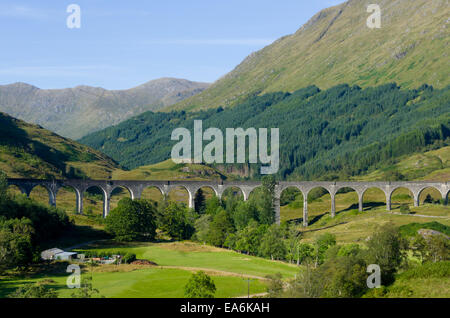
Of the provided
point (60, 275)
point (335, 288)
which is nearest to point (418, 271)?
point (335, 288)

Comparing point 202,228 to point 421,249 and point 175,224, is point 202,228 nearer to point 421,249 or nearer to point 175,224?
point 175,224

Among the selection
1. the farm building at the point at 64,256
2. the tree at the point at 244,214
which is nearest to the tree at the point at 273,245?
the tree at the point at 244,214

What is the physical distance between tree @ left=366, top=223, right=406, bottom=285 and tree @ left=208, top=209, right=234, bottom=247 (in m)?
44.7

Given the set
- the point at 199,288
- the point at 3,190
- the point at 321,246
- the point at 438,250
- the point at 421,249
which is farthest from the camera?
the point at 3,190

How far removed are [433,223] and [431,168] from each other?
93657 millimetres

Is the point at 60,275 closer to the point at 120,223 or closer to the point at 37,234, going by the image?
the point at 37,234

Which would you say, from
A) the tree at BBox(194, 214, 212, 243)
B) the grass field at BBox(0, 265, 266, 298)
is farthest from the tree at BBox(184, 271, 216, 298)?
the tree at BBox(194, 214, 212, 243)

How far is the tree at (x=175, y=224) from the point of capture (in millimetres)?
111375

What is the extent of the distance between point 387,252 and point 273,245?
3124cm

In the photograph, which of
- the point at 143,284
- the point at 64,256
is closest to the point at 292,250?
the point at 143,284

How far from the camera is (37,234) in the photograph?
82.1 metres

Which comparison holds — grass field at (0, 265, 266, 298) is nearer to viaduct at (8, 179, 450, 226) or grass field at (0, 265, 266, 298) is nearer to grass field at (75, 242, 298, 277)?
grass field at (75, 242, 298, 277)

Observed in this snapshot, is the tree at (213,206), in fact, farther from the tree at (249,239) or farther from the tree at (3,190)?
the tree at (3,190)

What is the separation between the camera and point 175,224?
112m
